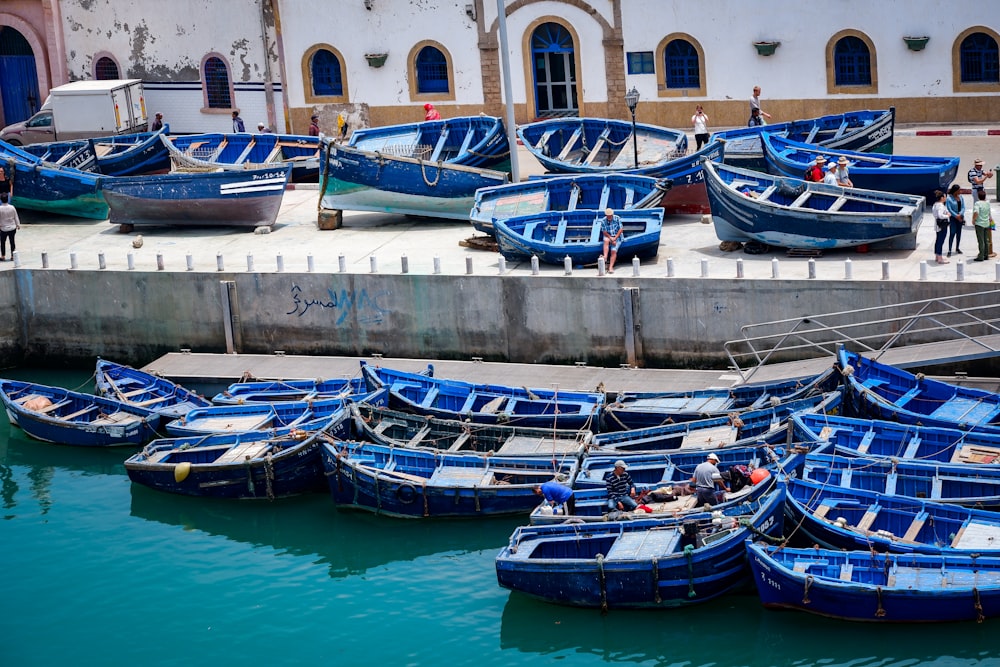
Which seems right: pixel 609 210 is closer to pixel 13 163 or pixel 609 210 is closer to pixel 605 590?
pixel 605 590

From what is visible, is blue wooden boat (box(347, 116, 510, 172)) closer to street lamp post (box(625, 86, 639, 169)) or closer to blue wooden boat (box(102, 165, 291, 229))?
blue wooden boat (box(102, 165, 291, 229))

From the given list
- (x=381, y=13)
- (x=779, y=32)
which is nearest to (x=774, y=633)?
(x=779, y=32)

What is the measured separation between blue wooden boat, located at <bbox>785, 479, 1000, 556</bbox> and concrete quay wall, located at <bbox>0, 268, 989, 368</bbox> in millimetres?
5934

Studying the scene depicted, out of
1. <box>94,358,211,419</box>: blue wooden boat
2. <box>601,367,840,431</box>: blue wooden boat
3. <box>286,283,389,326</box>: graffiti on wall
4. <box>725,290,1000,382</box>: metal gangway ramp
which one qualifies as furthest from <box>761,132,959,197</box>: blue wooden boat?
<box>94,358,211,419</box>: blue wooden boat

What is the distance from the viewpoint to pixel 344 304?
30.2m

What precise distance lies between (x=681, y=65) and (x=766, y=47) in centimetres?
253

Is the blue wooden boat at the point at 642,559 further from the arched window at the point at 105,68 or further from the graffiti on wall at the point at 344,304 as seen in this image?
the arched window at the point at 105,68

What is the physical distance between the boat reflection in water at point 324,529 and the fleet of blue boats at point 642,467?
24 centimetres

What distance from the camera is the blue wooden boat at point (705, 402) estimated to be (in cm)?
2473

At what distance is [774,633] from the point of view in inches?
792

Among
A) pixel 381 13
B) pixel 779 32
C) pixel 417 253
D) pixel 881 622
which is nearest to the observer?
pixel 881 622

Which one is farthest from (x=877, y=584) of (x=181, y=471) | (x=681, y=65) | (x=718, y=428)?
(x=681, y=65)

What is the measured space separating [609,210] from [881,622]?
1175 cm

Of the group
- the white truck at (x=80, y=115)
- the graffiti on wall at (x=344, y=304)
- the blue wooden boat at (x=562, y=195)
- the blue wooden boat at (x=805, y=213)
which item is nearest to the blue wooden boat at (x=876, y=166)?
the blue wooden boat at (x=805, y=213)
